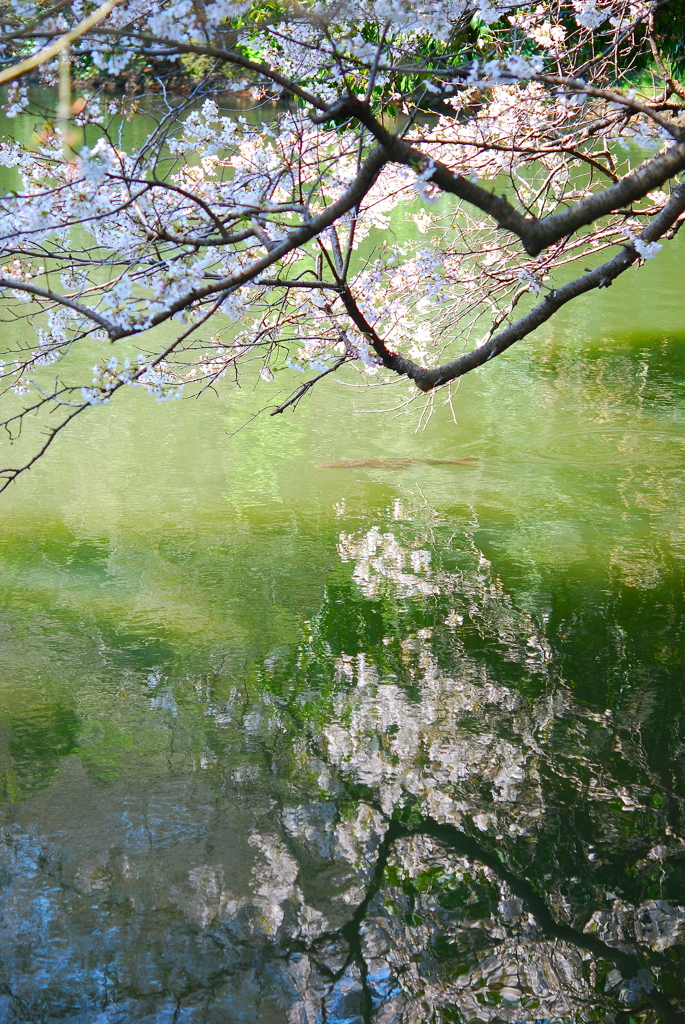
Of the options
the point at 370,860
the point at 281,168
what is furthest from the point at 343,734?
the point at 281,168

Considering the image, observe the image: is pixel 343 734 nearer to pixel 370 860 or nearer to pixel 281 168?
pixel 370 860

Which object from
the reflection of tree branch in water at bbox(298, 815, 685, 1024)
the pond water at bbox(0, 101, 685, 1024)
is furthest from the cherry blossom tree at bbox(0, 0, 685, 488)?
the reflection of tree branch in water at bbox(298, 815, 685, 1024)

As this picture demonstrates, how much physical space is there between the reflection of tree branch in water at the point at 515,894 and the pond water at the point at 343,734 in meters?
0.01

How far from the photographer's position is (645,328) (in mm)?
10867

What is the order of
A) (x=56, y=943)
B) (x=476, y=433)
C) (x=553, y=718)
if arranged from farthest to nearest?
(x=476, y=433) → (x=553, y=718) → (x=56, y=943)

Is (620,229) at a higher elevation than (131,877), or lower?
higher

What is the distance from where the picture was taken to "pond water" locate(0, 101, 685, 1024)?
110 inches

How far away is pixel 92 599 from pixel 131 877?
2.14m

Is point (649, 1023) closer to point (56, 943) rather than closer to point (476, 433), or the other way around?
point (56, 943)

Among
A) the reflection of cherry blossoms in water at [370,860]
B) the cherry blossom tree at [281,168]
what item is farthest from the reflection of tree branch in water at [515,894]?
the cherry blossom tree at [281,168]

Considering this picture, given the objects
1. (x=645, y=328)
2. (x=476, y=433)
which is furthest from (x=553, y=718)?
(x=645, y=328)

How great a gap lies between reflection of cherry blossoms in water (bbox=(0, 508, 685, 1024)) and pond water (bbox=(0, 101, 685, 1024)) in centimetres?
1

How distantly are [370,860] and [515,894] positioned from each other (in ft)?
1.54

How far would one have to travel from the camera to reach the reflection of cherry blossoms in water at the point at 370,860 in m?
2.72
